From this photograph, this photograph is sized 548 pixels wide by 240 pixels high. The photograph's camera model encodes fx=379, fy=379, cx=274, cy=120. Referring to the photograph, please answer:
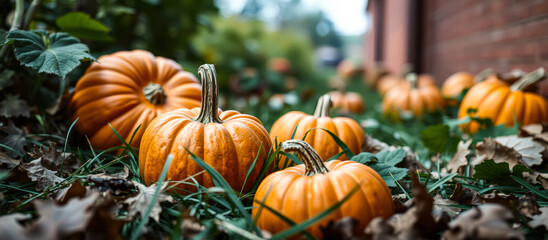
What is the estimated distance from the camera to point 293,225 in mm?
1142

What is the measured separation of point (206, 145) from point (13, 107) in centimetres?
125

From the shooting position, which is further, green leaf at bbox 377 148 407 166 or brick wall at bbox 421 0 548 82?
brick wall at bbox 421 0 548 82

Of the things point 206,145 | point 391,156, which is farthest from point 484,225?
point 206,145

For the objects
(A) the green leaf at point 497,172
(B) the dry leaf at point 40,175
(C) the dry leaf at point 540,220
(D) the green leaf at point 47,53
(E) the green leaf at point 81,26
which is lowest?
(C) the dry leaf at point 540,220

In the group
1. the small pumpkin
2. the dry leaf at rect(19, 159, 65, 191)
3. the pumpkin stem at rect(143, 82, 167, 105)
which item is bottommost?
the small pumpkin

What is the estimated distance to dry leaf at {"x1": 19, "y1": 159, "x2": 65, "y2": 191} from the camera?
4.77ft

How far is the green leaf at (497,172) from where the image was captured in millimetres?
1563

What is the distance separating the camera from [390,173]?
5.14 ft

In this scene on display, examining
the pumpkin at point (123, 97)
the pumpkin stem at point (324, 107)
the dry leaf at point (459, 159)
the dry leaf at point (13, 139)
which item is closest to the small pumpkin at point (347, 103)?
the pumpkin stem at point (324, 107)

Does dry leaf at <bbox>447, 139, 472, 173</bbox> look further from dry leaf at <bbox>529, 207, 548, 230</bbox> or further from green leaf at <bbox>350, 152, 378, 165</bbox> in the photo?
dry leaf at <bbox>529, 207, 548, 230</bbox>

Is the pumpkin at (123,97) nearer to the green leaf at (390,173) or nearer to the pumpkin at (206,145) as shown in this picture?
the pumpkin at (206,145)

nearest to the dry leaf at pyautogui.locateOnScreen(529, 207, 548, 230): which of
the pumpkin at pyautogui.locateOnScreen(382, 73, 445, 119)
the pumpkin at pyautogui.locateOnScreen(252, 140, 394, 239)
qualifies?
the pumpkin at pyautogui.locateOnScreen(252, 140, 394, 239)

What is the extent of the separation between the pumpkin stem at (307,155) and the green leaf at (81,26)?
150 centimetres

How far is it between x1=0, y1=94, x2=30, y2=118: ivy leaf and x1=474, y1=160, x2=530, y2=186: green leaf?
7.33 feet
